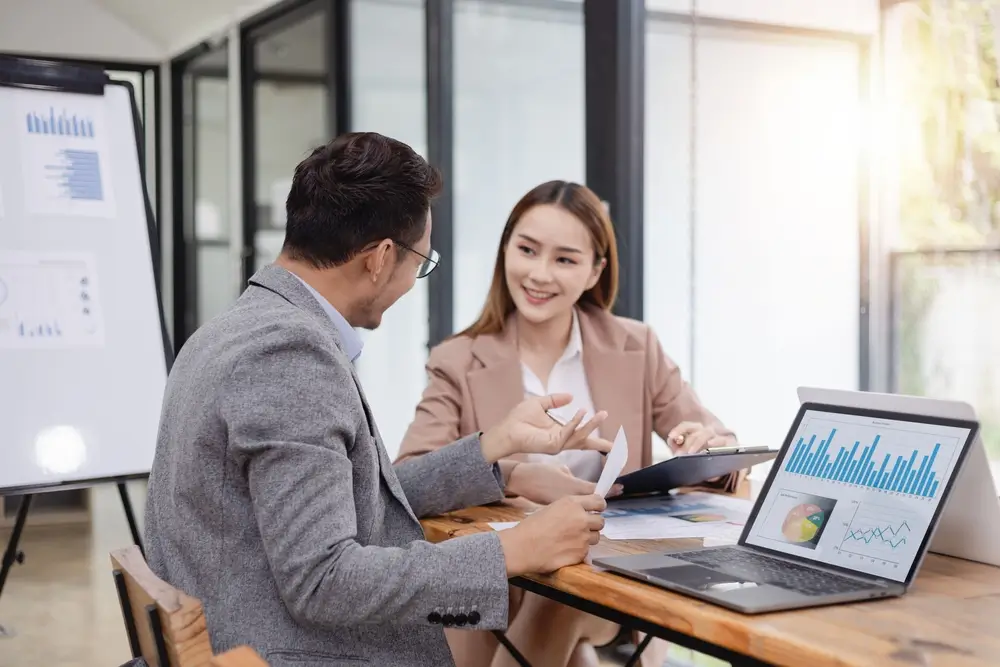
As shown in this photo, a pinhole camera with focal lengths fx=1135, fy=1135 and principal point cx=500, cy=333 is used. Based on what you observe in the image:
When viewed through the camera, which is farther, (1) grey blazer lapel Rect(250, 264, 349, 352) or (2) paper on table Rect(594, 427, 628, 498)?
(2) paper on table Rect(594, 427, 628, 498)

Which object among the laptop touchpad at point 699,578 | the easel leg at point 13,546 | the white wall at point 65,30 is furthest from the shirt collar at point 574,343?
the white wall at point 65,30

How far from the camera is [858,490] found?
146 cm

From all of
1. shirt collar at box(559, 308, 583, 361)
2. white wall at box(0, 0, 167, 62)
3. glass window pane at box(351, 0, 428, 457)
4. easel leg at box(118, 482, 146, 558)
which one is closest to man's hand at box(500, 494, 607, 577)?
shirt collar at box(559, 308, 583, 361)

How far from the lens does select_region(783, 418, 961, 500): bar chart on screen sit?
4.59 feet

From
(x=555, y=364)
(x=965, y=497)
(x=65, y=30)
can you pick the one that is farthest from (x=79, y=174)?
(x=65, y=30)

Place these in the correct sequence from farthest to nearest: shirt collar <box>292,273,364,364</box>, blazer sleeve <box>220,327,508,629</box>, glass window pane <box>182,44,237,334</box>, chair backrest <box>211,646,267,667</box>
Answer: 1. glass window pane <box>182,44,237,334</box>
2. shirt collar <box>292,273,364,364</box>
3. blazer sleeve <box>220,327,508,629</box>
4. chair backrest <box>211,646,267,667</box>

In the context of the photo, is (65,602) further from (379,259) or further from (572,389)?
(379,259)

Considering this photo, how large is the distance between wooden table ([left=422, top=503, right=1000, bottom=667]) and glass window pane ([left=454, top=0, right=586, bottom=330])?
242 cm

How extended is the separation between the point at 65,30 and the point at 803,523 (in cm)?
699

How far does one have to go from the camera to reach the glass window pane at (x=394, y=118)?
466 cm

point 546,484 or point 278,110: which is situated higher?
point 278,110

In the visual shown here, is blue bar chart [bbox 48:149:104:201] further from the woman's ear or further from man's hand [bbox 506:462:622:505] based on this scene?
man's hand [bbox 506:462:622:505]

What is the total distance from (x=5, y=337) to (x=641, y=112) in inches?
76.0

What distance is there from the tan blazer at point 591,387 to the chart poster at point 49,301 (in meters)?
0.82
